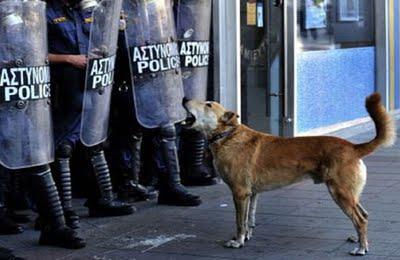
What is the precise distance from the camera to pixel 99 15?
20.4ft

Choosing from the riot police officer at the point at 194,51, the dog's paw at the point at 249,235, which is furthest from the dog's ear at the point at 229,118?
the riot police officer at the point at 194,51

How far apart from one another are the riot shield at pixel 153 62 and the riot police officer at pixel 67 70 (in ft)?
2.56

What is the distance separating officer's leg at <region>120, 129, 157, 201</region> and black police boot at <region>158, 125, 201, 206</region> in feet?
0.79

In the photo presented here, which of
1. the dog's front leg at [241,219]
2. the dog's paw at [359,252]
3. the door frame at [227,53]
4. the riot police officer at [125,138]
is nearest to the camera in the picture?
the dog's paw at [359,252]

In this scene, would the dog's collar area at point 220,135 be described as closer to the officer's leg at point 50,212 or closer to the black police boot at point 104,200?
the black police boot at point 104,200

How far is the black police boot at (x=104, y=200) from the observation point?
21.4 ft

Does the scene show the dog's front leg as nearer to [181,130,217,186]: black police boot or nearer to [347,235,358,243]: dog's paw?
[347,235,358,243]: dog's paw

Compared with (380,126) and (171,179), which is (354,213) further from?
(171,179)

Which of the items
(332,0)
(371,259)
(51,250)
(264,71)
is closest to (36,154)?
(51,250)

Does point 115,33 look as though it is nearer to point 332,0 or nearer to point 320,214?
point 320,214

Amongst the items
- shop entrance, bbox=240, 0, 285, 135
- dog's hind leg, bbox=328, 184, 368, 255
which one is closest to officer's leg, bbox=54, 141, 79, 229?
dog's hind leg, bbox=328, 184, 368, 255

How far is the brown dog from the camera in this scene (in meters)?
5.65

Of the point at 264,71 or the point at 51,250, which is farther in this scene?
the point at 264,71

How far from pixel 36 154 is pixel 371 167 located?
4898mm
